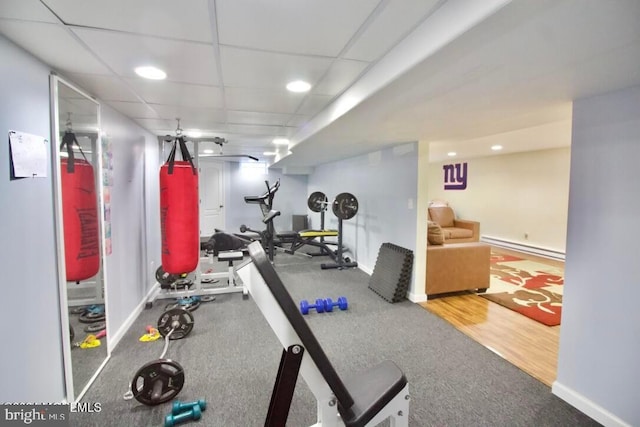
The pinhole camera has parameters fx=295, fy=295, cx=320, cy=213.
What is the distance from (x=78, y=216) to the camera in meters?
2.00

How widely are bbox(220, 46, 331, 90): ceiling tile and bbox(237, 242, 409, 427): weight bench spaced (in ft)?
3.63

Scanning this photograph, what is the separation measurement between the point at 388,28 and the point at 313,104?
4.25ft

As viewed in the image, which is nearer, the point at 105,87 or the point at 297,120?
the point at 105,87

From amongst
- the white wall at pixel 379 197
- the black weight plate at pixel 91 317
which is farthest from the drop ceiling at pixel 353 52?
the black weight plate at pixel 91 317

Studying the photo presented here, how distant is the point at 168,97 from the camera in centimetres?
238

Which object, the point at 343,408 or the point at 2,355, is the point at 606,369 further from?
the point at 2,355

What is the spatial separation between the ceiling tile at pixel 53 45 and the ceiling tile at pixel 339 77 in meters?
1.35

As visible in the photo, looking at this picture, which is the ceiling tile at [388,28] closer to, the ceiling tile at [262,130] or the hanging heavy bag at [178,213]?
the hanging heavy bag at [178,213]

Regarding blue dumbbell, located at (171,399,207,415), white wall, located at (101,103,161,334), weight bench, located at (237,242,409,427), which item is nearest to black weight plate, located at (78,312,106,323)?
white wall, located at (101,103,161,334)

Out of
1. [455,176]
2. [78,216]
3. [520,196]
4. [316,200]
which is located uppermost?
[455,176]

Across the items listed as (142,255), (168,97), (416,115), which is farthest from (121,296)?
(416,115)

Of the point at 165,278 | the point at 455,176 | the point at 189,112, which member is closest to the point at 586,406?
the point at 189,112

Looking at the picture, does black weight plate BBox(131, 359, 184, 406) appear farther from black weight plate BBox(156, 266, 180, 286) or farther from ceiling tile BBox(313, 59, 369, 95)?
ceiling tile BBox(313, 59, 369, 95)

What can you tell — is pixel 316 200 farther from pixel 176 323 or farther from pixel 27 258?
pixel 27 258
